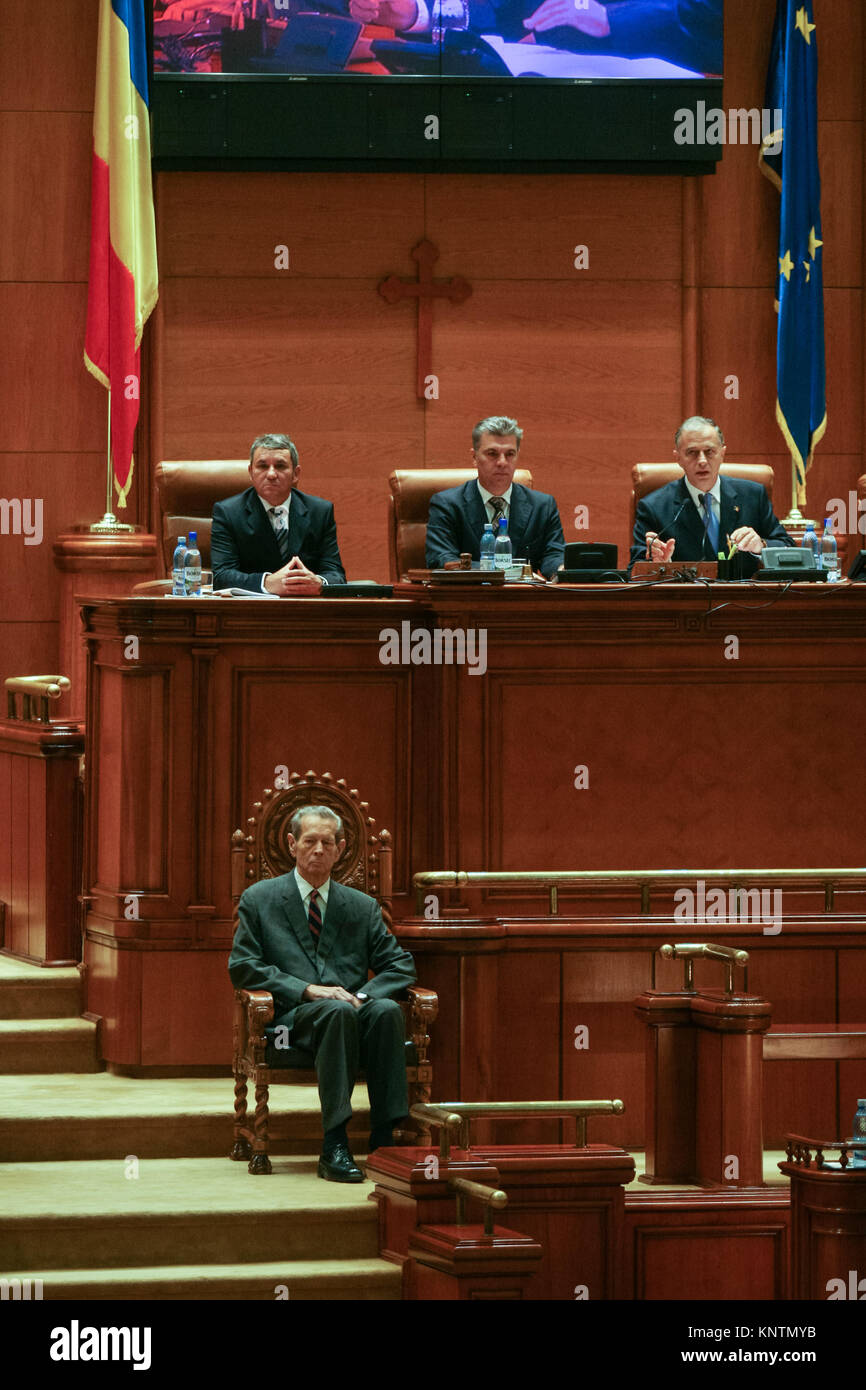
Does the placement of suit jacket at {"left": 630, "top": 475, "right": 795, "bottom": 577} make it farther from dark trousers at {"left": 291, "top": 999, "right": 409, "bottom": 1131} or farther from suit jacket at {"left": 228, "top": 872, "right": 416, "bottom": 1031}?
dark trousers at {"left": 291, "top": 999, "right": 409, "bottom": 1131}

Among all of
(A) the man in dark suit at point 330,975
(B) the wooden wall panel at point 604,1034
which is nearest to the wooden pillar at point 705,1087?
(B) the wooden wall panel at point 604,1034

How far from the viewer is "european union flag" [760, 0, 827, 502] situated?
865 cm

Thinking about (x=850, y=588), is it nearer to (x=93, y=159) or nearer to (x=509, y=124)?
(x=509, y=124)

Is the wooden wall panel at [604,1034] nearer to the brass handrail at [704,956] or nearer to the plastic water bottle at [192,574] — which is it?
the brass handrail at [704,956]

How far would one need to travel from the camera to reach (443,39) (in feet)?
27.9

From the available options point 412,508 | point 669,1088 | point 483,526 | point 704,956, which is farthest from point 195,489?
point 669,1088

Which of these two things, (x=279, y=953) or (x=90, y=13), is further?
(x=90, y=13)

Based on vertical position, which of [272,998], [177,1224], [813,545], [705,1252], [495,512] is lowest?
[705,1252]

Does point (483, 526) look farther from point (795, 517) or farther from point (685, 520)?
point (795, 517)

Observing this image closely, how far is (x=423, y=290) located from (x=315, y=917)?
3.55m

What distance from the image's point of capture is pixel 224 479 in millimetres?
7223

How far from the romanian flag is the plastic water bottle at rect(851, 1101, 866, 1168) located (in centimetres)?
392
